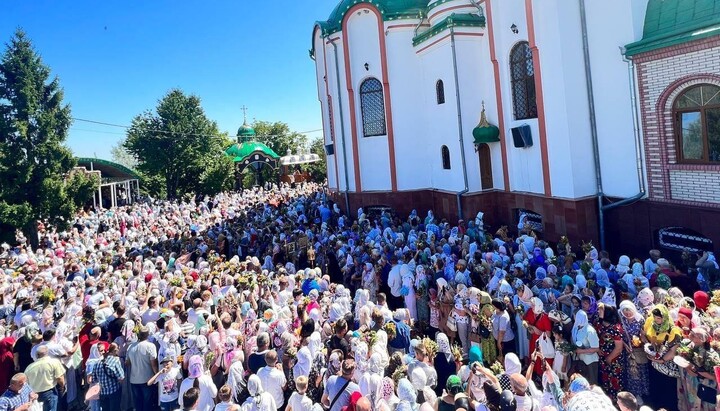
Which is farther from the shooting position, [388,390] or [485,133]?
[485,133]

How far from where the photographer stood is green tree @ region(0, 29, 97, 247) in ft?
63.6

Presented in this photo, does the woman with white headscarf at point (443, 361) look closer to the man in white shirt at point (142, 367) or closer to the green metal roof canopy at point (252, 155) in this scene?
the man in white shirt at point (142, 367)

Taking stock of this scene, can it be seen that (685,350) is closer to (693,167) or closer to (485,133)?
(693,167)

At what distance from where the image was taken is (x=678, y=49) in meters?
9.43

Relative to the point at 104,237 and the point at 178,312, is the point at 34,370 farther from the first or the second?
the point at 104,237

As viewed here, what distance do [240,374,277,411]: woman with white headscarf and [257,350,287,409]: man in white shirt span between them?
42 cm

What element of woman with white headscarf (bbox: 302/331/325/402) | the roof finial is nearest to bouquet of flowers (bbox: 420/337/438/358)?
woman with white headscarf (bbox: 302/331/325/402)

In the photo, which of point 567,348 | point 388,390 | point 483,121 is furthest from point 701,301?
point 483,121

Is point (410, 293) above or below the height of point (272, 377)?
above

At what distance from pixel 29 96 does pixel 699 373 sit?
23845 millimetres

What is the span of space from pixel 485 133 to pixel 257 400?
11451 mm

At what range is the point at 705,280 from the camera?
781 centimetres

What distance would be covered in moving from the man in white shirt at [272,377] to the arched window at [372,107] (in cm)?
1322

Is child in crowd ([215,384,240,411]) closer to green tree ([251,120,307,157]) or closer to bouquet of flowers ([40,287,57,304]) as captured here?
bouquet of flowers ([40,287,57,304])
